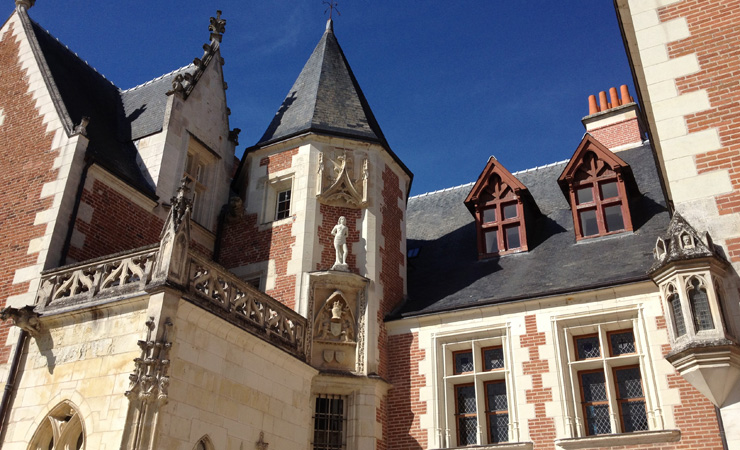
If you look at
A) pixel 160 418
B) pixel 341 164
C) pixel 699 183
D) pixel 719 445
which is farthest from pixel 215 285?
pixel 719 445

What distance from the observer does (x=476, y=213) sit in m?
13.8

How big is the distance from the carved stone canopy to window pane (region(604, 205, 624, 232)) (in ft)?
19.1

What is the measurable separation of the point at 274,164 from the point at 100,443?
7122mm

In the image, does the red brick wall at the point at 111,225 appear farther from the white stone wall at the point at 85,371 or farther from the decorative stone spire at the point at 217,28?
the decorative stone spire at the point at 217,28

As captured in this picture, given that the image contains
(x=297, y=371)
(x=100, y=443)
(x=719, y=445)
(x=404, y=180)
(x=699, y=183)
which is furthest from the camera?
(x=404, y=180)

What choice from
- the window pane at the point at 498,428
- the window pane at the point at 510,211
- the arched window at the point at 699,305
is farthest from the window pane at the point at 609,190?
the arched window at the point at 699,305

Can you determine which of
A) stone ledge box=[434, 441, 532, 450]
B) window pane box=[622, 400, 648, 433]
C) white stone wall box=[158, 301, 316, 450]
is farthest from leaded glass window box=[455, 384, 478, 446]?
white stone wall box=[158, 301, 316, 450]

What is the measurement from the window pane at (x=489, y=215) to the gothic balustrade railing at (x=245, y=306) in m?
4.58

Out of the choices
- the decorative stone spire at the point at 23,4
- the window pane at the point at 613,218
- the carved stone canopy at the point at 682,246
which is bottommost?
the carved stone canopy at the point at 682,246

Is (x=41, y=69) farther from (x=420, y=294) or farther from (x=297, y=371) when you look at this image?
(x=420, y=294)

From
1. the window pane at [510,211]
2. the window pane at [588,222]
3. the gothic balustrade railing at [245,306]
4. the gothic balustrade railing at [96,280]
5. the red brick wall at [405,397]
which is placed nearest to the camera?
the gothic balustrade railing at [96,280]

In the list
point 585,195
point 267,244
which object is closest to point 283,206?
point 267,244

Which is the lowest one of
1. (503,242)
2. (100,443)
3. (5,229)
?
(100,443)

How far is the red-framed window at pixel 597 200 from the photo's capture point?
12500 millimetres
